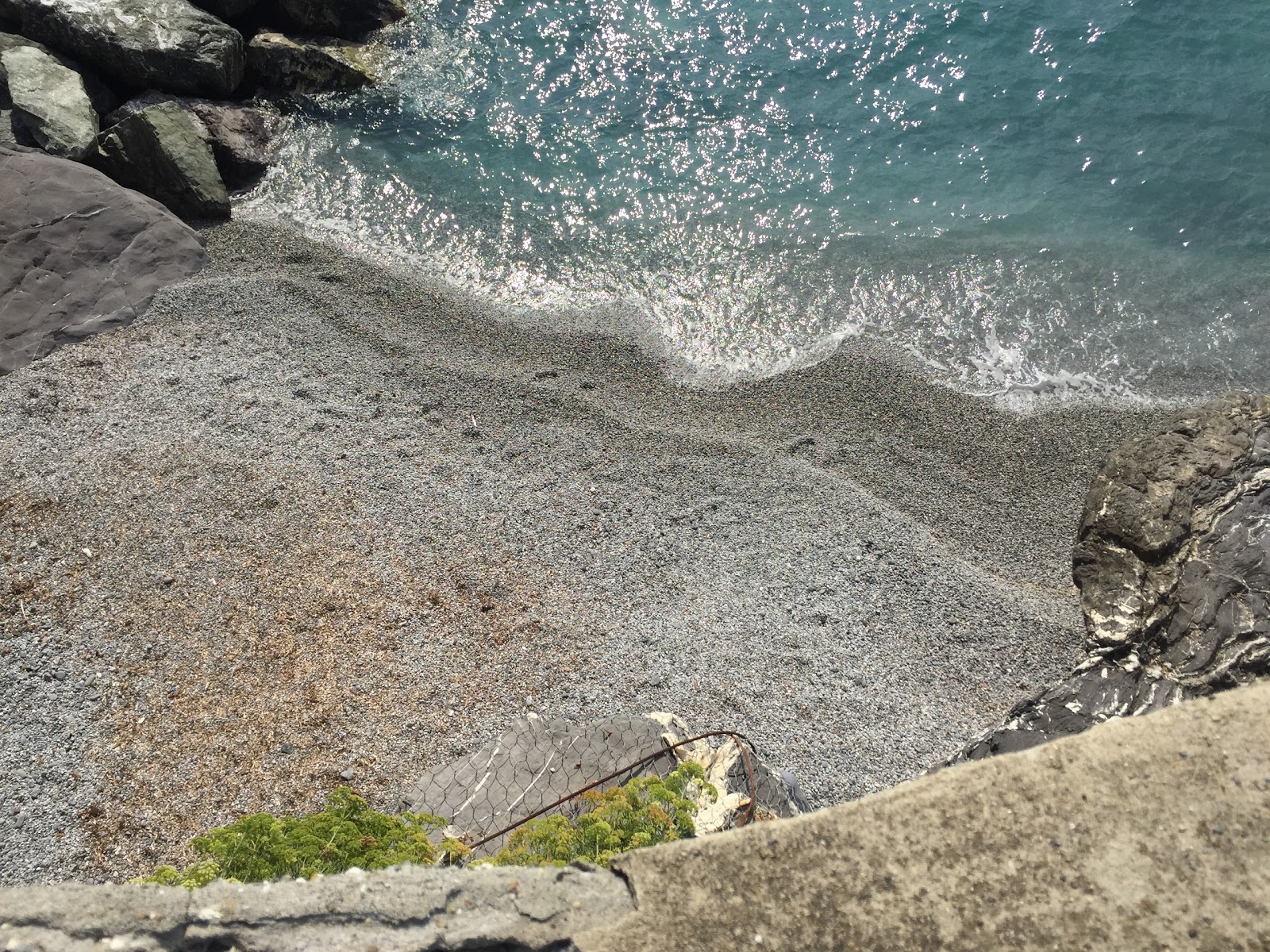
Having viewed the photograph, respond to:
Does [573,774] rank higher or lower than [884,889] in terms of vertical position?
lower

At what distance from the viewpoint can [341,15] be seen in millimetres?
13648

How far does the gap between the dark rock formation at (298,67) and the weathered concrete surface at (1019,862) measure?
42.2 feet

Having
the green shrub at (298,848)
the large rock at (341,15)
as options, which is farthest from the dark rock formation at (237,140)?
the green shrub at (298,848)

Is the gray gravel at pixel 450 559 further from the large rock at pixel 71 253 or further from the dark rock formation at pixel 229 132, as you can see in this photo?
the dark rock formation at pixel 229 132

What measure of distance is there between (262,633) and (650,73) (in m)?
10.2

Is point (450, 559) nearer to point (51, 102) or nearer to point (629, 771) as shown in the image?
point (629, 771)

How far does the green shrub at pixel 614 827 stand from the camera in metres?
4.28

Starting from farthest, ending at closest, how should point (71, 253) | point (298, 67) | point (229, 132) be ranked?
point (298, 67) → point (229, 132) → point (71, 253)

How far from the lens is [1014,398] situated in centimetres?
955

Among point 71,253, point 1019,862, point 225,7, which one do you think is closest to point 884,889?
point 1019,862

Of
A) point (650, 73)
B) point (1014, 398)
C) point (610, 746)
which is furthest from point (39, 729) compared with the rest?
point (650, 73)

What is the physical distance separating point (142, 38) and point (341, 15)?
3.03 metres

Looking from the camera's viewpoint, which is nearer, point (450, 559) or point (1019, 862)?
point (1019, 862)

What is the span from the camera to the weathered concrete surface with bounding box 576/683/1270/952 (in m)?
2.77
